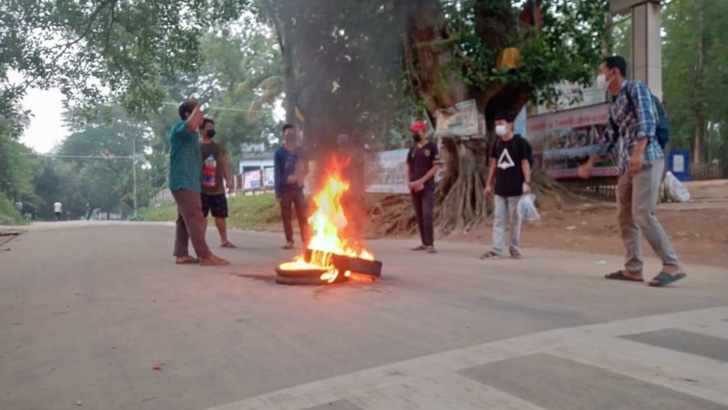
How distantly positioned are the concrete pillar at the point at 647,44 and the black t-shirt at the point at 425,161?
6.81 m

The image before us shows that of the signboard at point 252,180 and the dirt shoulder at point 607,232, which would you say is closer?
the dirt shoulder at point 607,232

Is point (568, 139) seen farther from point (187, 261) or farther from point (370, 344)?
point (370, 344)

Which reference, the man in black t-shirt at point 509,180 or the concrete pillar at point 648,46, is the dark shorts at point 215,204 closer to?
the man in black t-shirt at point 509,180

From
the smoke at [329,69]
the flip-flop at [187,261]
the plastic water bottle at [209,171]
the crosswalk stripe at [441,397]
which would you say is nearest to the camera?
the crosswalk stripe at [441,397]

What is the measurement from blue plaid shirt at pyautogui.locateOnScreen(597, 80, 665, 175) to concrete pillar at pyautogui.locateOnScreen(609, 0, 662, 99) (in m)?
8.48

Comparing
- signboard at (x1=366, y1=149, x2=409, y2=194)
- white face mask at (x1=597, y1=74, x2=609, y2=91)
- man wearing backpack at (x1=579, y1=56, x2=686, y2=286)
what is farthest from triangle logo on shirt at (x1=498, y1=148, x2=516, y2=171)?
signboard at (x1=366, y1=149, x2=409, y2=194)

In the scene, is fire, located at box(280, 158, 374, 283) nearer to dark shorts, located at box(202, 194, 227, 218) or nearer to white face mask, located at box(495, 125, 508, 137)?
white face mask, located at box(495, 125, 508, 137)

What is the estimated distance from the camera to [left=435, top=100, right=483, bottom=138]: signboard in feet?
42.1

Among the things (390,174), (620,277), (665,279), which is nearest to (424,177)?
(620,277)

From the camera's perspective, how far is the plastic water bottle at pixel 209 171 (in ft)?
29.9

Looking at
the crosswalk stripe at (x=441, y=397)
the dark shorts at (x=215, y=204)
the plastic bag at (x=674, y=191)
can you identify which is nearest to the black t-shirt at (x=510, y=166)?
the dark shorts at (x=215, y=204)

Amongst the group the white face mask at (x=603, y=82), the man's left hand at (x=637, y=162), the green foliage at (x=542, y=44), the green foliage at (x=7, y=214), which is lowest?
the green foliage at (x=7, y=214)

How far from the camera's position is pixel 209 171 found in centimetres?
920

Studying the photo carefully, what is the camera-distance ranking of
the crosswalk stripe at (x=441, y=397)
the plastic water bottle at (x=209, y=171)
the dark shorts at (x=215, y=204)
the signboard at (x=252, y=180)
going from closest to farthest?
the crosswalk stripe at (x=441, y=397) < the plastic water bottle at (x=209, y=171) < the dark shorts at (x=215, y=204) < the signboard at (x=252, y=180)
